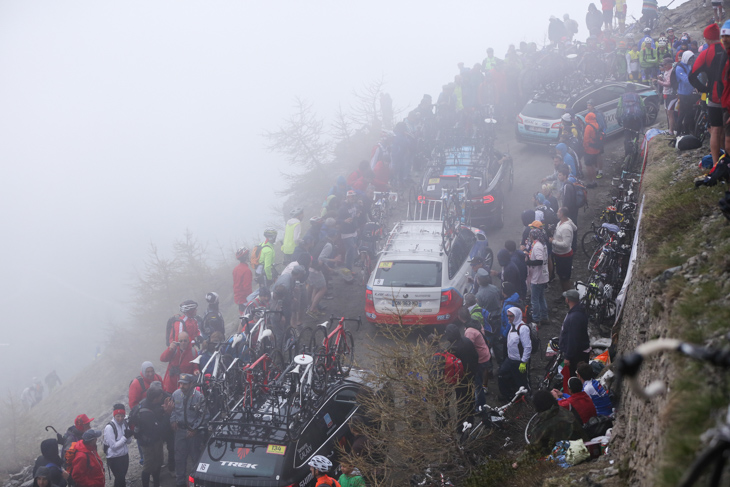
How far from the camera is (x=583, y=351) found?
339 inches

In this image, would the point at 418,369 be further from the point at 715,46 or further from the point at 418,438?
the point at 715,46

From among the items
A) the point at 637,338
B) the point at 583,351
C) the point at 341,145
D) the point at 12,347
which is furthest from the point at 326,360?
the point at 12,347

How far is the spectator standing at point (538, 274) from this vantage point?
36.6 ft

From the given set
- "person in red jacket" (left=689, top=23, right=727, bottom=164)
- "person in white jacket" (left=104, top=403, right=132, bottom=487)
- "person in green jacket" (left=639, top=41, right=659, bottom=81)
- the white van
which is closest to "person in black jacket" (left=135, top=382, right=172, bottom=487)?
"person in white jacket" (left=104, top=403, right=132, bottom=487)

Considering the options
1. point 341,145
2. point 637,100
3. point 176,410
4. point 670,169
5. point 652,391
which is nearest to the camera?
point 652,391

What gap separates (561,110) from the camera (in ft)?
64.5

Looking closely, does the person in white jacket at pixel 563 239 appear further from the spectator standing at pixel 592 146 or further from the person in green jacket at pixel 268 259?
the person in green jacket at pixel 268 259

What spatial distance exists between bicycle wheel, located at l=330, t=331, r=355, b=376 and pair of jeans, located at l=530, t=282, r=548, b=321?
3.67 m

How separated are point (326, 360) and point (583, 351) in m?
3.92

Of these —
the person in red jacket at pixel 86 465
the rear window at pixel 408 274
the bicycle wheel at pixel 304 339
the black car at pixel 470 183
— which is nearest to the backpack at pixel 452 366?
the bicycle wheel at pixel 304 339

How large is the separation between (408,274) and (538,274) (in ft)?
8.35

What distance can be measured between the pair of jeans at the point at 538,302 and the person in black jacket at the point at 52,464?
8.51 meters

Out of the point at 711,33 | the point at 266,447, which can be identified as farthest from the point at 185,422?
the point at 711,33

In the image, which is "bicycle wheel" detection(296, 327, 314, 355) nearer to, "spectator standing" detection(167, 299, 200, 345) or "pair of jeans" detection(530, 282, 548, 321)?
"spectator standing" detection(167, 299, 200, 345)
